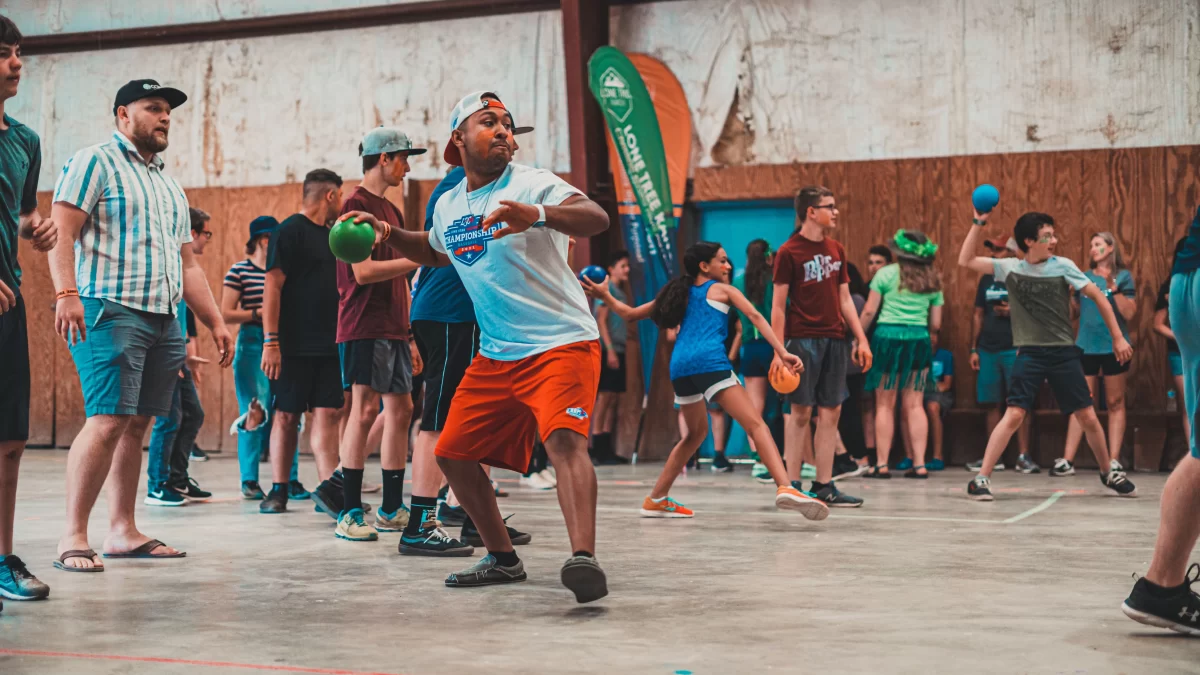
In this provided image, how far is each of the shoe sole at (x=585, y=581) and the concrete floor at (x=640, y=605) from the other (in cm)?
8

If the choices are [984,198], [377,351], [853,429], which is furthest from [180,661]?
[853,429]

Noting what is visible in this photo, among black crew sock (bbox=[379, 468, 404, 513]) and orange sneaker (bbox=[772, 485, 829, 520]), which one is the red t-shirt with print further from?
black crew sock (bbox=[379, 468, 404, 513])

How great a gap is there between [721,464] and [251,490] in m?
4.55

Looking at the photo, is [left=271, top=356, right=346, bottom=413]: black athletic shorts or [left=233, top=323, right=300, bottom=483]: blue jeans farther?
[left=233, top=323, right=300, bottom=483]: blue jeans

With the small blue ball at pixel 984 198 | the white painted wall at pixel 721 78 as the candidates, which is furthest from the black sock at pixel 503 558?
the white painted wall at pixel 721 78

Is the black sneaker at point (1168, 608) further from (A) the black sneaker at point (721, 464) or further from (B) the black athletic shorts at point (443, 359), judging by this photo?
(A) the black sneaker at point (721, 464)

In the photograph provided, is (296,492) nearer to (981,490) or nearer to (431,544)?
(431,544)

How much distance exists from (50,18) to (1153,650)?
46.5ft

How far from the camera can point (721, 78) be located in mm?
12047

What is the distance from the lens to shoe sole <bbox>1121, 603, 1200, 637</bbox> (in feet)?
11.7

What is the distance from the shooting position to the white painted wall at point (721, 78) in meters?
11.0

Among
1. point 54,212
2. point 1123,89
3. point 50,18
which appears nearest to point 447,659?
point 54,212

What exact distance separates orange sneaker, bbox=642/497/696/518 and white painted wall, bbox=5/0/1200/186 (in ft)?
18.9

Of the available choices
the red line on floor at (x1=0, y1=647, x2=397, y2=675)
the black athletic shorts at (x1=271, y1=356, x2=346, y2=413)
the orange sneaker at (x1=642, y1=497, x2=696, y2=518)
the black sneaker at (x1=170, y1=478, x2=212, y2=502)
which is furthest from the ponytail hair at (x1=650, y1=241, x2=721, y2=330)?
the red line on floor at (x1=0, y1=647, x2=397, y2=675)
